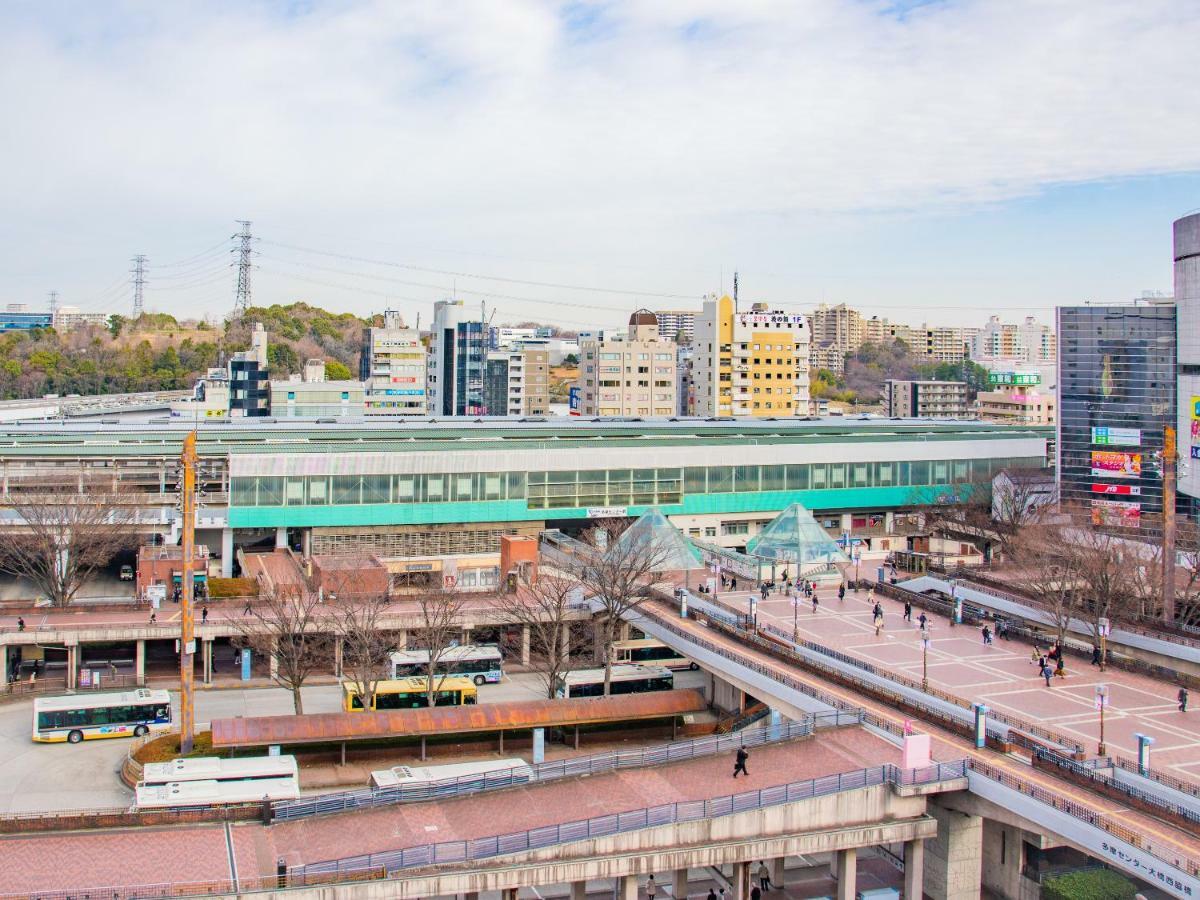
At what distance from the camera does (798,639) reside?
32719mm

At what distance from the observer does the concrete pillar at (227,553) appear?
4597 centimetres

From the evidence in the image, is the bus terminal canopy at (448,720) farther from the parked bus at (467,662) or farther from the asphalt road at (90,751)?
the parked bus at (467,662)

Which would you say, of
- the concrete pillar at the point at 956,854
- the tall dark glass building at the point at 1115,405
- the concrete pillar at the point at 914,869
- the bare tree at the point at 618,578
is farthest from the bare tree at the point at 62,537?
the tall dark glass building at the point at 1115,405

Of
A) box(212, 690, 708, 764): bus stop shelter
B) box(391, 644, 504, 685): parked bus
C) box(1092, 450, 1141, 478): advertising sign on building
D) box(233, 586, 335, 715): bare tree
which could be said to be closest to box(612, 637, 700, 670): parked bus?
box(391, 644, 504, 685): parked bus

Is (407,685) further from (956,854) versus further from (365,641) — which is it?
(956,854)

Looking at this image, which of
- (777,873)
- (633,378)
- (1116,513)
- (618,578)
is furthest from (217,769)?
(633,378)

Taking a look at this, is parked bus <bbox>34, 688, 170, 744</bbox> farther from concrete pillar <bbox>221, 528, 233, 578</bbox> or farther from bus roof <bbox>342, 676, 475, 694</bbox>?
concrete pillar <bbox>221, 528, 233, 578</bbox>

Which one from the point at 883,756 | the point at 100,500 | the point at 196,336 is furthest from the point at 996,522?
the point at 196,336

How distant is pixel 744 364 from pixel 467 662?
5563cm

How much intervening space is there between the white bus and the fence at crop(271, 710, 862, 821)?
124 cm

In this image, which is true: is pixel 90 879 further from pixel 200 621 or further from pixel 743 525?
pixel 743 525

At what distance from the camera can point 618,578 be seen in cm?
3688

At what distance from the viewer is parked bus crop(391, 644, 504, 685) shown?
118ft


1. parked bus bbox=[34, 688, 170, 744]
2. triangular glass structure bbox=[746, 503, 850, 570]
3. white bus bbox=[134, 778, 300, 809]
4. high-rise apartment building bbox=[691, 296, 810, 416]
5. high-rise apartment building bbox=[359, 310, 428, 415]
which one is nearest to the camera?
white bus bbox=[134, 778, 300, 809]
